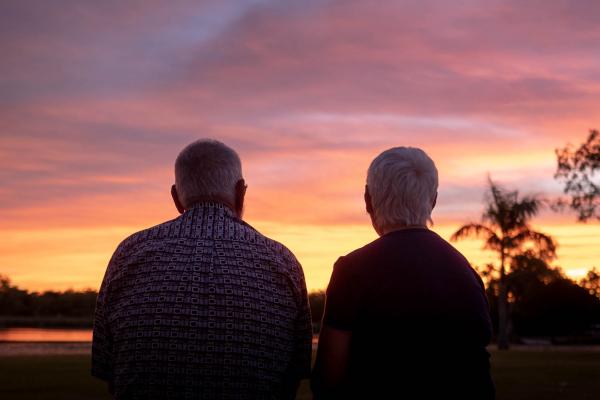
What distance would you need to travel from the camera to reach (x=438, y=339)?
10.1ft

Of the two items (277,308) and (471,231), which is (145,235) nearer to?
(277,308)

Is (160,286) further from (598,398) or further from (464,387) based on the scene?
(598,398)

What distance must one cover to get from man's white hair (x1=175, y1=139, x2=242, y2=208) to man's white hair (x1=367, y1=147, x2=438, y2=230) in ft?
2.06

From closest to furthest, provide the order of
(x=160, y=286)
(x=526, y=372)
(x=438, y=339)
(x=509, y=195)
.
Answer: (x=438, y=339)
(x=160, y=286)
(x=526, y=372)
(x=509, y=195)

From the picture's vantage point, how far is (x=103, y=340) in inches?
139

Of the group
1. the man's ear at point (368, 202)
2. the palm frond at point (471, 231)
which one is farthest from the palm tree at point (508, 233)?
the man's ear at point (368, 202)

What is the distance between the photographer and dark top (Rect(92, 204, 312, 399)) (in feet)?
10.6

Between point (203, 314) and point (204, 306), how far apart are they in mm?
33

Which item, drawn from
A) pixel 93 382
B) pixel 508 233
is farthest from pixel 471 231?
pixel 93 382

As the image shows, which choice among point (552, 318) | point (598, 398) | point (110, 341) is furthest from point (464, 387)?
point (552, 318)

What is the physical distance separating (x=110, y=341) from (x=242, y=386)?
26.0 inches

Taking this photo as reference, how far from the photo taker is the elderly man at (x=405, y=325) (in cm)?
310

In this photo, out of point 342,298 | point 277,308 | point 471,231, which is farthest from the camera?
point 471,231

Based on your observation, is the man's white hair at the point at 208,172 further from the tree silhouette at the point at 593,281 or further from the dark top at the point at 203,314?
the tree silhouette at the point at 593,281
